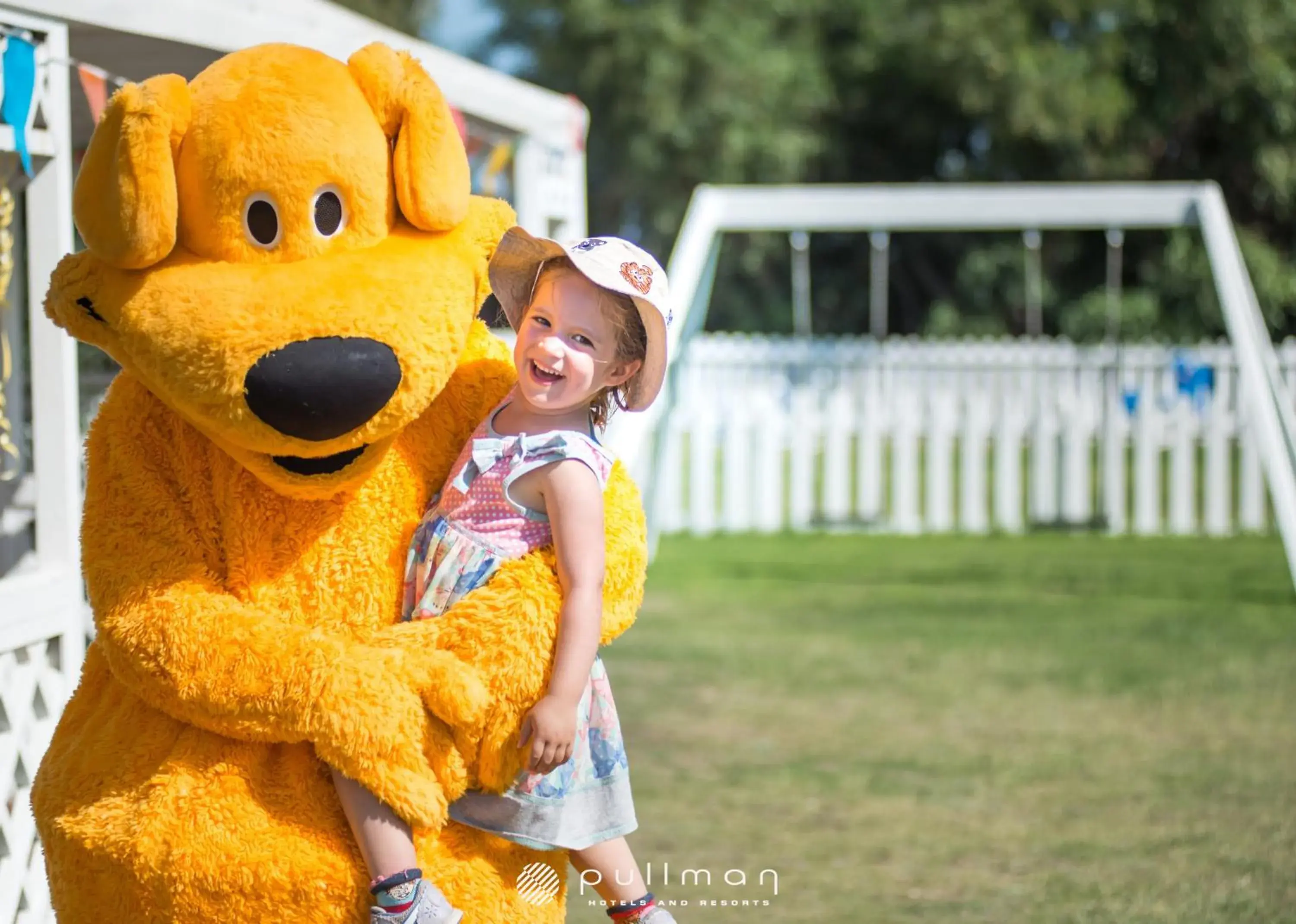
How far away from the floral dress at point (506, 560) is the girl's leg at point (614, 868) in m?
0.08

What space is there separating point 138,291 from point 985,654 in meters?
6.11

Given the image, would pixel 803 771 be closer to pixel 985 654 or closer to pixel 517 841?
pixel 985 654

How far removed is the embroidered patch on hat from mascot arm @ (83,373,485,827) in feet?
1.91

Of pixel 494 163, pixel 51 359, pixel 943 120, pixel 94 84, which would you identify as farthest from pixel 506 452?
pixel 943 120

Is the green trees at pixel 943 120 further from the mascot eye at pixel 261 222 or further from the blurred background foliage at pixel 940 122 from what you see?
the mascot eye at pixel 261 222

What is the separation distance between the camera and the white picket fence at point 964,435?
12.4 metres

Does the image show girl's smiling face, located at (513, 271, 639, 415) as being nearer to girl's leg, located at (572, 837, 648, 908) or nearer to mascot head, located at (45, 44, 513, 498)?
mascot head, located at (45, 44, 513, 498)

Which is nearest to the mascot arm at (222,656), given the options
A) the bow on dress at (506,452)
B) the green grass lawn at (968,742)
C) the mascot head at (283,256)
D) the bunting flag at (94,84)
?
the mascot head at (283,256)

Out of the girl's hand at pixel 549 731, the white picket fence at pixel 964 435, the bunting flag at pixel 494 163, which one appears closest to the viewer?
the girl's hand at pixel 549 731

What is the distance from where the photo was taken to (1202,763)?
5668 millimetres

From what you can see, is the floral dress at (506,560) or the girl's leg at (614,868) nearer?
the floral dress at (506,560)

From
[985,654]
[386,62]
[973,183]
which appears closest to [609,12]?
[973,183]

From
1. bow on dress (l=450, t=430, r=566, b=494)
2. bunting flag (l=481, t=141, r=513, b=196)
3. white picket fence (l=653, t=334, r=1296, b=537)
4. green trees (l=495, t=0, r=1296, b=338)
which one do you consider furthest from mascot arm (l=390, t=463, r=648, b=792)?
green trees (l=495, t=0, r=1296, b=338)

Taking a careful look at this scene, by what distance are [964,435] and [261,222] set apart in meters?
11.0
